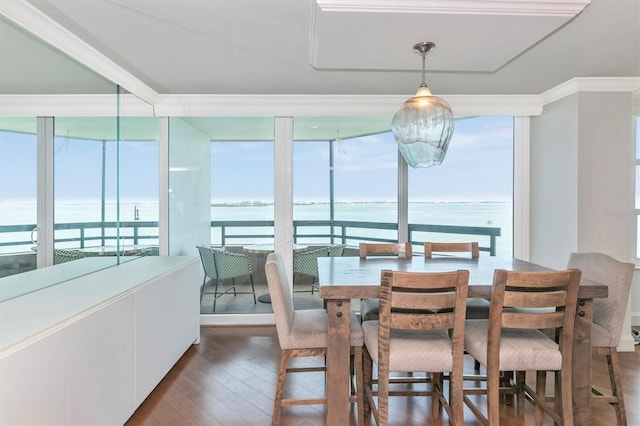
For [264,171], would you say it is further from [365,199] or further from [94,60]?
[94,60]

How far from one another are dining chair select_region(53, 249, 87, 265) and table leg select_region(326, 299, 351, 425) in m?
1.93

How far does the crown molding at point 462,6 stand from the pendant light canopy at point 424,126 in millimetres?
418

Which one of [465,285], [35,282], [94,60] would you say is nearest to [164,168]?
[94,60]

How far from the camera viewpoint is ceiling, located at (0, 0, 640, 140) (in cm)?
203

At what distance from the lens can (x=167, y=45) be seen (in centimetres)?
258

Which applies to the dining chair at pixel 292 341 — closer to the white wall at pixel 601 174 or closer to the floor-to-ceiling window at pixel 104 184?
the floor-to-ceiling window at pixel 104 184

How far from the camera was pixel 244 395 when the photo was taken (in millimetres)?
2551

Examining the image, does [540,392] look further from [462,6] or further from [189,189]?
[189,189]

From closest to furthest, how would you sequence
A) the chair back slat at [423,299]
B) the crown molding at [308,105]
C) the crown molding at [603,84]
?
the chair back slat at [423,299] < the crown molding at [603,84] < the crown molding at [308,105]

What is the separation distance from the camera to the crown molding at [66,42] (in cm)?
202

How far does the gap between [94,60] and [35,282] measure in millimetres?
1678

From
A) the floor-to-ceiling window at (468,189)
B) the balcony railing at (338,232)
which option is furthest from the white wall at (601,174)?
the balcony railing at (338,232)

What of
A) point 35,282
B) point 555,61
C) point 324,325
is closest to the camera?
point 35,282

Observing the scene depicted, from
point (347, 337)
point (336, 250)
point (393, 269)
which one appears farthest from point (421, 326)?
point (336, 250)
